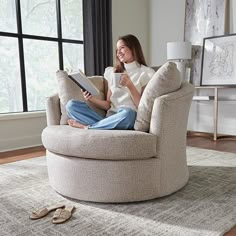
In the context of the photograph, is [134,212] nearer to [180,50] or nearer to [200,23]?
[180,50]

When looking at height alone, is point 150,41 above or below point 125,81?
above

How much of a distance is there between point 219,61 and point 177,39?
864 millimetres

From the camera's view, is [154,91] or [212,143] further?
[212,143]

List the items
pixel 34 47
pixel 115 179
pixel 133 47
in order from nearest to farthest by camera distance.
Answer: pixel 115 179 → pixel 133 47 → pixel 34 47

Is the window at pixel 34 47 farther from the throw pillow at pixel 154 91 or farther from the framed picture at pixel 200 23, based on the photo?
the throw pillow at pixel 154 91

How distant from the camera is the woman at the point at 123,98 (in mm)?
1736

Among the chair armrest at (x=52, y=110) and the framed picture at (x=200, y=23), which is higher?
the framed picture at (x=200, y=23)

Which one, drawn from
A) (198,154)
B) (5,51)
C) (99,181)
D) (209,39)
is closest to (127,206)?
(99,181)

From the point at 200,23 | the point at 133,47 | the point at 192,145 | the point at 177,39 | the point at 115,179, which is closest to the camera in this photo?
the point at 115,179

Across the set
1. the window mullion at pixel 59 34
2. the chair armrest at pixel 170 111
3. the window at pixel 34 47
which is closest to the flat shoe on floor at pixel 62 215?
the chair armrest at pixel 170 111

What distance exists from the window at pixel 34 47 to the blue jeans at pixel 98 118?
6.01ft

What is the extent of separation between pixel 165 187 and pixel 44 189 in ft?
2.70

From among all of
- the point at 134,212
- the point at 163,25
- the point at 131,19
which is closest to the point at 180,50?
the point at 163,25

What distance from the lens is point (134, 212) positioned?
1.53 m
